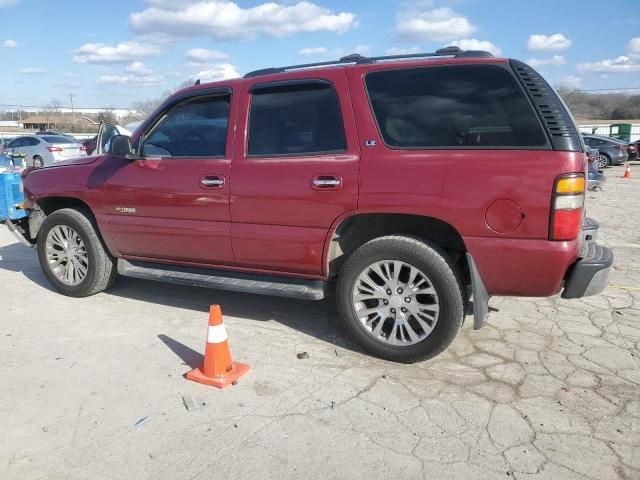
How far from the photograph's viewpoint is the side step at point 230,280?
12.9 ft

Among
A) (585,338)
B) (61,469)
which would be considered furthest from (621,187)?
(61,469)

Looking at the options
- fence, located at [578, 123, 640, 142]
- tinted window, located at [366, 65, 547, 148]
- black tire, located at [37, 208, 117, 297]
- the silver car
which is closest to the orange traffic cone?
tinted window, located at [366, 65, 547, 148]

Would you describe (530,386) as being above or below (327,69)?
below

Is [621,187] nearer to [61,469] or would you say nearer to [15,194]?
[15,194]

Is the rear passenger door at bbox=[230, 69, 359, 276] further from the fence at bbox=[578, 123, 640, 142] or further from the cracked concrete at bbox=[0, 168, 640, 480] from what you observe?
the fence at bbox=[578, 123, 640, 142]

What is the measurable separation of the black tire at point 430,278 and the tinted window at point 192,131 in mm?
1443

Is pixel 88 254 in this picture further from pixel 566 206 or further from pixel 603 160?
pixel 603 160

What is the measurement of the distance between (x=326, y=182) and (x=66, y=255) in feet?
9.76

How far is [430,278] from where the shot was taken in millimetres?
3506

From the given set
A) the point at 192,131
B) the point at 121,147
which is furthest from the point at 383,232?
the point at 121,147

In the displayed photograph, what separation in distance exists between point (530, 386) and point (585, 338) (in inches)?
40.5

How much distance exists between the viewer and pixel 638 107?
242ft

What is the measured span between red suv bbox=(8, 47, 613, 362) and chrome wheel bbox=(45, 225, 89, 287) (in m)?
0.48

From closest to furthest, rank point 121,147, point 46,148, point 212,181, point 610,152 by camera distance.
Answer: point 212,181, point 121,147, point 46,148, point 610,152
